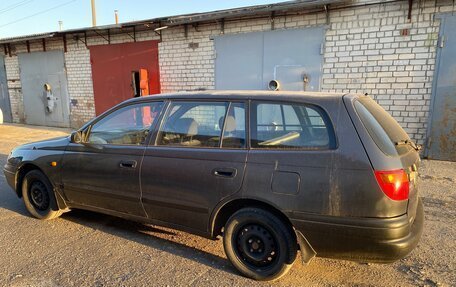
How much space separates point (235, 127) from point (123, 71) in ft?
30.2

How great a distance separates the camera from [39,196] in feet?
13.7

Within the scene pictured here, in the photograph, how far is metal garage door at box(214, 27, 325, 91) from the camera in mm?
7848

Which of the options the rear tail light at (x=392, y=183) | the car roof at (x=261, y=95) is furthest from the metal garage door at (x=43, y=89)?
the rear tail light at (x=392, y=183)

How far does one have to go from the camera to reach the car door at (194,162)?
2883mm

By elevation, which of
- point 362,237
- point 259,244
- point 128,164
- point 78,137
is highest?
point 78,137

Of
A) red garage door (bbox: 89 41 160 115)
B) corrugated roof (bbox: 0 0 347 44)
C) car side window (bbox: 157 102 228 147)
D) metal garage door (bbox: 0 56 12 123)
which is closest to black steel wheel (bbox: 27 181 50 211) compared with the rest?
car side window (bbox: 157 102 228 147)

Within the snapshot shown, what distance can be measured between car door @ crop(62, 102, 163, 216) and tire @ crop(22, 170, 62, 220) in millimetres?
329

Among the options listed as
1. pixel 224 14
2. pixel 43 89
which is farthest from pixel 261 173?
pixel 43 89

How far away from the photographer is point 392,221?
2.40m

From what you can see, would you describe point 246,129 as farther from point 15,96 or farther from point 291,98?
point 15,96

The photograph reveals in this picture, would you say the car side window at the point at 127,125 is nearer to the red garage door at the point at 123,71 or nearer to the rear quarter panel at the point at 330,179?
the rear quarter panel at the point at 330,179

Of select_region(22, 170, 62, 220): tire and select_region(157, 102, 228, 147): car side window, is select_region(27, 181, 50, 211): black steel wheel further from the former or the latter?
select_region(157, 102, 228, 147): car side window

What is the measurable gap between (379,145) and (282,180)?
754 mm

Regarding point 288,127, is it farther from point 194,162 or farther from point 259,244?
point 259,244
